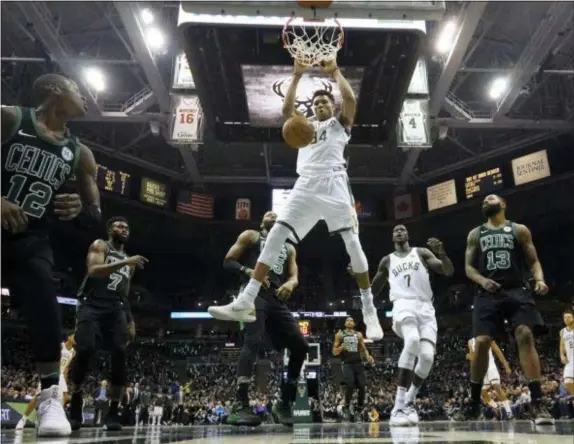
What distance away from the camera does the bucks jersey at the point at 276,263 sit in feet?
18.5

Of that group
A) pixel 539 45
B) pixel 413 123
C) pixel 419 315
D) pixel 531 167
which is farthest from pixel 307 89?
pixel 531 167

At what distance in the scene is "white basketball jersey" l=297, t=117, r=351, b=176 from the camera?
172 inches

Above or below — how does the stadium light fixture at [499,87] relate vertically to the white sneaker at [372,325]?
above

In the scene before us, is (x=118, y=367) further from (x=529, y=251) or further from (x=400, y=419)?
(x=529, y=251)

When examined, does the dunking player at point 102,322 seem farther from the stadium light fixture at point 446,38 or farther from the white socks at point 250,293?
the stadium light fixture at point 446,38

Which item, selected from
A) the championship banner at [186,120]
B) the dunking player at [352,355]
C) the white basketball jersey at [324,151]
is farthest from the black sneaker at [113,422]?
the championship banner at [186,120]

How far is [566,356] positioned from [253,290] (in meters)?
7.92

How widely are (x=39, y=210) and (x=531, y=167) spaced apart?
22354mm

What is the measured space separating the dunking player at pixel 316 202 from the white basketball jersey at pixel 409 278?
1835 mm

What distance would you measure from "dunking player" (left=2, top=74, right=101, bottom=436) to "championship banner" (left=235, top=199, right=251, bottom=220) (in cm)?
2524

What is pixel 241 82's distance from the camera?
38.6 feet

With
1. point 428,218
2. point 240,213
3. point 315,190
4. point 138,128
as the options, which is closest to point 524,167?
point 428,218

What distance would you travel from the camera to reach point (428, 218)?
29641 millimetres

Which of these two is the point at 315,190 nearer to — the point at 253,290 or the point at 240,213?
the point at 253,290
